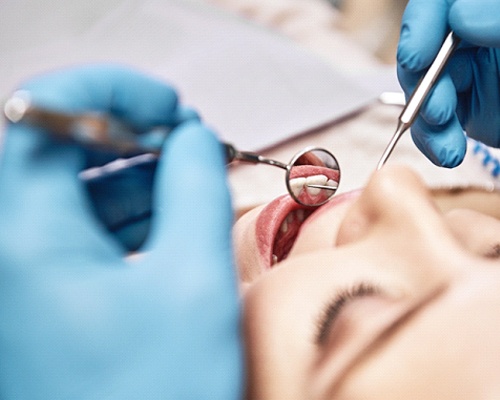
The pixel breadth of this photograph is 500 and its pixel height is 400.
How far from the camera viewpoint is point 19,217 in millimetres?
A: 554

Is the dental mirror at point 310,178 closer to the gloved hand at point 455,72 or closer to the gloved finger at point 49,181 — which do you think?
the gloved hand at point 455,72

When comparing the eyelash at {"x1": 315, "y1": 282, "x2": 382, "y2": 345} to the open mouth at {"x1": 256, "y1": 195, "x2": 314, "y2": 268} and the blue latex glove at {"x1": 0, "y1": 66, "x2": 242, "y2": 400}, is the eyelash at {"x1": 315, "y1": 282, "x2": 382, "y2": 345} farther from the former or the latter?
the open mouth at {"x1": 256, "y1": 195, "x2": 314, "y2": 268}

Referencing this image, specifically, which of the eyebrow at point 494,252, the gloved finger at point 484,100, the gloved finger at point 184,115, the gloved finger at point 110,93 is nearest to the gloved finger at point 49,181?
the gloved finger at point 110,93

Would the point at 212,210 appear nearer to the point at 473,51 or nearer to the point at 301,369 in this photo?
the point at 301,369

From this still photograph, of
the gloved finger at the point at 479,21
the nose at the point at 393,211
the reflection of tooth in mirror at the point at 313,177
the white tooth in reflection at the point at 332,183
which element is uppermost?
the gloved finger at the point at 479,21

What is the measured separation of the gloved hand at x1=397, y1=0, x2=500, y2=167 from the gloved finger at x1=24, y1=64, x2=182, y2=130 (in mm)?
494

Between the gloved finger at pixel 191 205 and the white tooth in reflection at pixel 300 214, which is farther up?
the gloved finger at pixel 191 205

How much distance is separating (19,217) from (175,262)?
0.16 m

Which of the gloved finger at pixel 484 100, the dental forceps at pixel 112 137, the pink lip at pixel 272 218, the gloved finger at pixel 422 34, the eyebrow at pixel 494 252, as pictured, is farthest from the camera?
the gloved finger at pixel 484 100

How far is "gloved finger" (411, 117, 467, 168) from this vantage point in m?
1.02

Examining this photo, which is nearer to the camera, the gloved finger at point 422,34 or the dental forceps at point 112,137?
the dental forceps at point 112,137

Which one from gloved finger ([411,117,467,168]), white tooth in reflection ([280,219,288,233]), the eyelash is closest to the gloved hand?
gloved finger ([411,117,467,168])

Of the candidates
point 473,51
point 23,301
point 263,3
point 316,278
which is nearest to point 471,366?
point 316,278

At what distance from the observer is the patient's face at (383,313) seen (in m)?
0.55
